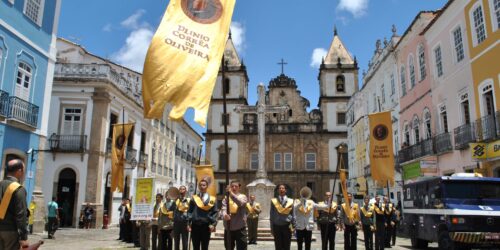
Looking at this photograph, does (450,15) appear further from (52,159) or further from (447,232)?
(52,159)

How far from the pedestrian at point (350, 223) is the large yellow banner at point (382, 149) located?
14.1ft

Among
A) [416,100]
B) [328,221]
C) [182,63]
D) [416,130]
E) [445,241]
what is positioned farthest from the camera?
[416,130]

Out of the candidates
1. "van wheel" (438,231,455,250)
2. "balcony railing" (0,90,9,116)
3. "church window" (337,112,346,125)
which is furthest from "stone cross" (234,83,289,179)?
"church window" (337,112,346,125)

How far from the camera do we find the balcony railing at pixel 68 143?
24.3 meters

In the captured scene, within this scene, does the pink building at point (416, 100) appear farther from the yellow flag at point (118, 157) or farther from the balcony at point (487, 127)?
the yellow flag at point (118, 157)

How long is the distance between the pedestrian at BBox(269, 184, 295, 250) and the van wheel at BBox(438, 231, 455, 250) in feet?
15.3

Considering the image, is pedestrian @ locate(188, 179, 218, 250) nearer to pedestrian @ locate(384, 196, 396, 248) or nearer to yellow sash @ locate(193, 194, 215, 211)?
yellow sash @ locate(193, 194, 215, 211)

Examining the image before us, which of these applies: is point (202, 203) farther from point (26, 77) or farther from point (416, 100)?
point (416, 100)

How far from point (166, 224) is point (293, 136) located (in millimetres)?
42207

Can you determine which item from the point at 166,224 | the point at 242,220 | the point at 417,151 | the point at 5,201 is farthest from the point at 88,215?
the point at 5,201

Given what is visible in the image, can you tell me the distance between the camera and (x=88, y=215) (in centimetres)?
2339

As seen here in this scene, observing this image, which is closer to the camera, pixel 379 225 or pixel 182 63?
pixel 182 63

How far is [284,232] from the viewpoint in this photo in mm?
9391

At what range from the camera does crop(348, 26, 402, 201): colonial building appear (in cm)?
2722
